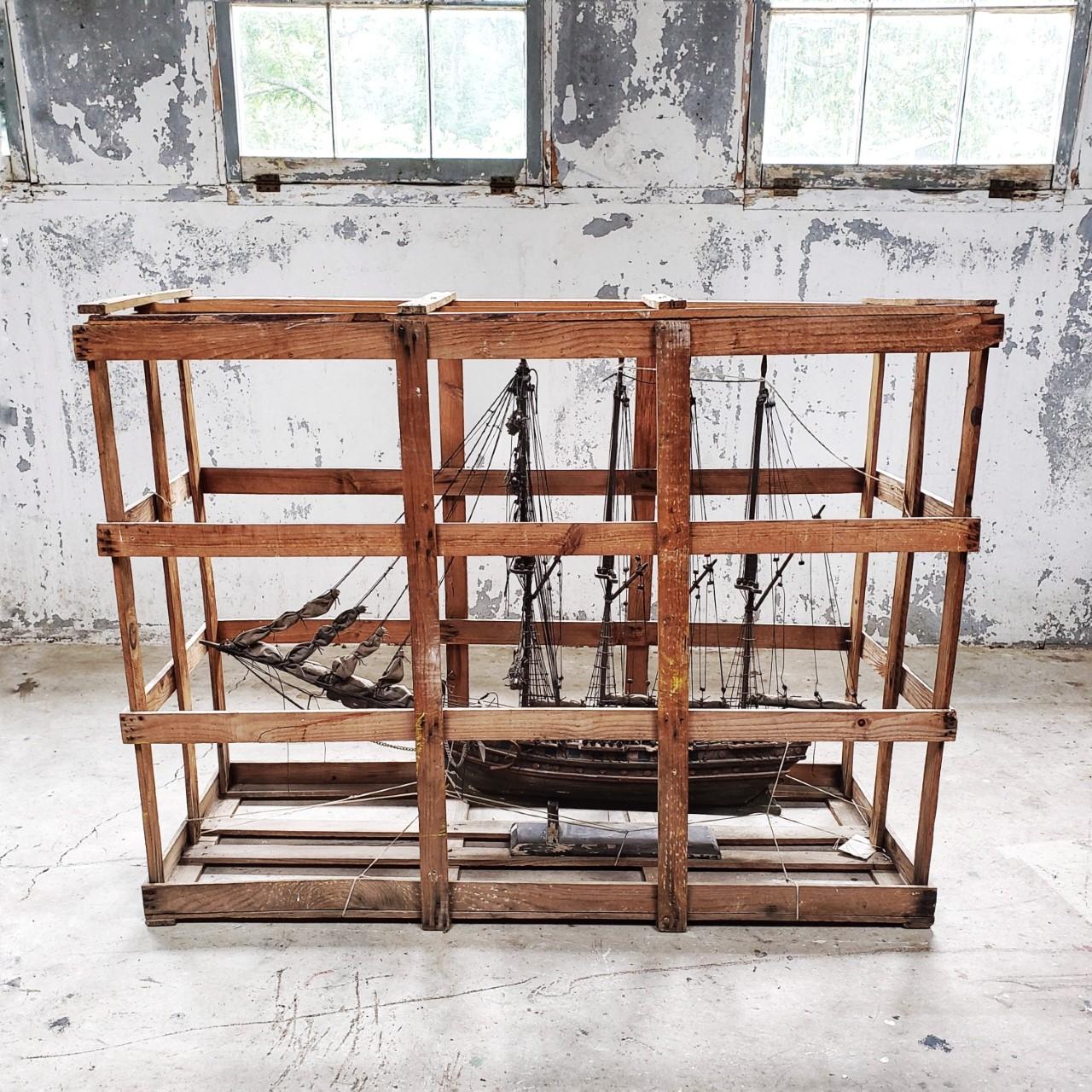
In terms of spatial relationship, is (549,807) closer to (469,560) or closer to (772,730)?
(772,730)

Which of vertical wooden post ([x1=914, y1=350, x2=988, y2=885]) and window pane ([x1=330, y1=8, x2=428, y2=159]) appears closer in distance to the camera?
vertical wooden post ([x1=914, y1=350, x2=988, y2=885])

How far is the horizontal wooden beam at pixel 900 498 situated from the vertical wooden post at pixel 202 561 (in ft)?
9.34

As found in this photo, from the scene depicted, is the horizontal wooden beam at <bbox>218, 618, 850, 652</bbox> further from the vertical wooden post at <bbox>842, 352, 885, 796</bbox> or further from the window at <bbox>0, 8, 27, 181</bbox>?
the window at <bbox>0, 8, 27, 181</bbox>

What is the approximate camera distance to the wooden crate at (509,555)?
3.21 metres

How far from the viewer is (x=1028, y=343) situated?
6.01 m

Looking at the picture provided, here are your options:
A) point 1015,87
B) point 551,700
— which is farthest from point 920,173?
point 551,700

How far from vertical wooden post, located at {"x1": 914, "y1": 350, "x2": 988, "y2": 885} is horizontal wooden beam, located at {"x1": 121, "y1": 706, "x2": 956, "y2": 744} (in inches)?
5.4

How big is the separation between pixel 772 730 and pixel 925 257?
12.4 ft

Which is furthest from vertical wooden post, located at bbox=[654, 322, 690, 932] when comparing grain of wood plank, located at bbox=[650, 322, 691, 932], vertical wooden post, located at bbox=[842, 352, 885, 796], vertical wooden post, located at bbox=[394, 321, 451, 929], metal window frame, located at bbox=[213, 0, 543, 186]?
metal window frame, located at bbox=[213, 0, 543, 186]

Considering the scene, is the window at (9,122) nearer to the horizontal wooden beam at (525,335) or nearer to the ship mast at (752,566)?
the horizontal wooden beam at (525,335)

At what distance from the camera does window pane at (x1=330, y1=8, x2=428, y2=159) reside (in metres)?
5.58

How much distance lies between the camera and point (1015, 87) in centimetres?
571

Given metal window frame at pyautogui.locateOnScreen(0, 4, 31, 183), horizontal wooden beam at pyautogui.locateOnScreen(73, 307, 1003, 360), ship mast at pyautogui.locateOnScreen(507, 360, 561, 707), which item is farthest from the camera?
metal window frame at pyautogui.locateOnScreen(0, 4, 31, 183)

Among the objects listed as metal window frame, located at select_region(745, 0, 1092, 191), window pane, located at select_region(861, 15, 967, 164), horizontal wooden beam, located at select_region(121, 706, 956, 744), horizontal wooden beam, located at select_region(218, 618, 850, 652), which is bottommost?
horizontal wooden beam, located at select_region(218, 618, 850, 652)
